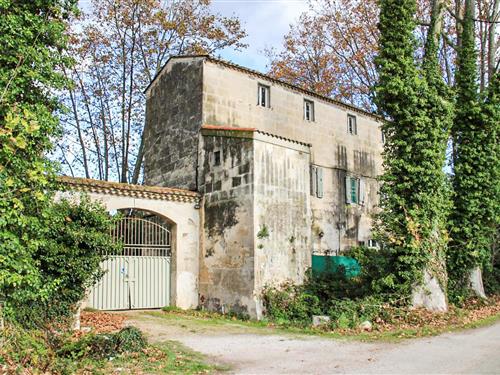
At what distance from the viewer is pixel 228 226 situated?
15.6m

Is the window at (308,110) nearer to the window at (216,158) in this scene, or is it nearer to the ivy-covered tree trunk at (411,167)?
the window at (216,158)

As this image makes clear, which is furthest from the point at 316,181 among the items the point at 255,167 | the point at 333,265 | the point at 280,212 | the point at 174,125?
the point at 174,125

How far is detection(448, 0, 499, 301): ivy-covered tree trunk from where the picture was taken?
16406 mm

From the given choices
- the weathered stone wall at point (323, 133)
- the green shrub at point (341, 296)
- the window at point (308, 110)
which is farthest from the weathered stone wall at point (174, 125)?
the window at point (308, 110)

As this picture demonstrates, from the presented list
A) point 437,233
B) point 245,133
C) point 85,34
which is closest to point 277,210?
point 245,133

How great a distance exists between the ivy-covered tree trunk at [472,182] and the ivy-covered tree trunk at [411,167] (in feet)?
9.03

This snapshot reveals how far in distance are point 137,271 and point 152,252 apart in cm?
91

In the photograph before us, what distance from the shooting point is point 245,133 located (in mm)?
15461

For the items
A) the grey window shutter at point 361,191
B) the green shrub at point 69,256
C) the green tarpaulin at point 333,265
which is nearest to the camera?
the green shrub at point 69,256

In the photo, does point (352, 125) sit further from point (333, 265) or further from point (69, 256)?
point (69, 256)

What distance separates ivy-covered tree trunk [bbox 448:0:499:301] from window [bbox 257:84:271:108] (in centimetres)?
743

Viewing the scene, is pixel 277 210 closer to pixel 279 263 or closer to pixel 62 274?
pixel 279 263

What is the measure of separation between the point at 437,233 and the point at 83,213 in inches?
389

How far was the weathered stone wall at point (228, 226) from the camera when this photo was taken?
585 inches
